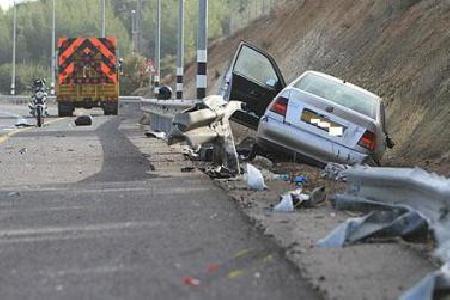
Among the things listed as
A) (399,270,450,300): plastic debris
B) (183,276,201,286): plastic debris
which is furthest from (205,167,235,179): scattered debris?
(399,270,450,300): plastic debris

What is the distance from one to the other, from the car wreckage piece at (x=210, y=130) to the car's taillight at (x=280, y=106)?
678 millimetres

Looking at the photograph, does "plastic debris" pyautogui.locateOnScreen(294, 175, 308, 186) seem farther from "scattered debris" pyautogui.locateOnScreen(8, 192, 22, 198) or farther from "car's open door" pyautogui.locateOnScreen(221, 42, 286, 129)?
"scattered debris" pyautogui.locateOnScreen(8, 192, 22, 198)

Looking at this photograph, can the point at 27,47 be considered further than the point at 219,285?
Yes

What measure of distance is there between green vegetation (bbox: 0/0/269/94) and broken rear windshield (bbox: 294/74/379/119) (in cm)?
8685

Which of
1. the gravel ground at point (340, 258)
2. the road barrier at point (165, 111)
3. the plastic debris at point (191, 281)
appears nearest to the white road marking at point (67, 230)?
the gravel ground at point (340, 258)

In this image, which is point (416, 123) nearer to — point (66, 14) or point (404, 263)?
point (404, 263)

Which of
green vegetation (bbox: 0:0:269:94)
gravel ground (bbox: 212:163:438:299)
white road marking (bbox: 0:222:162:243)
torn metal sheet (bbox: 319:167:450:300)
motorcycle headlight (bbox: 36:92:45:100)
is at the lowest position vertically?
white road marking (bbox: 0:222:162:243)

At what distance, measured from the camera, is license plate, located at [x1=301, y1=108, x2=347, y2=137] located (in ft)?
40.8

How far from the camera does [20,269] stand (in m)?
6.19

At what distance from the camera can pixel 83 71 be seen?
117ft

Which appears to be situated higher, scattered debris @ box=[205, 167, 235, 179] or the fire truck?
the fire truck

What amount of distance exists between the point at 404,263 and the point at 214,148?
7.13m

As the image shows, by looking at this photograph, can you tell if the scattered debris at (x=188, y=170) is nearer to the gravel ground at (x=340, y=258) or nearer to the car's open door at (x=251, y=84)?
the car's open door at (x=251, y=84)

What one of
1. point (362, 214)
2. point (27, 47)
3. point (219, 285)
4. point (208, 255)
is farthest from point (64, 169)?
point (27, 47)
